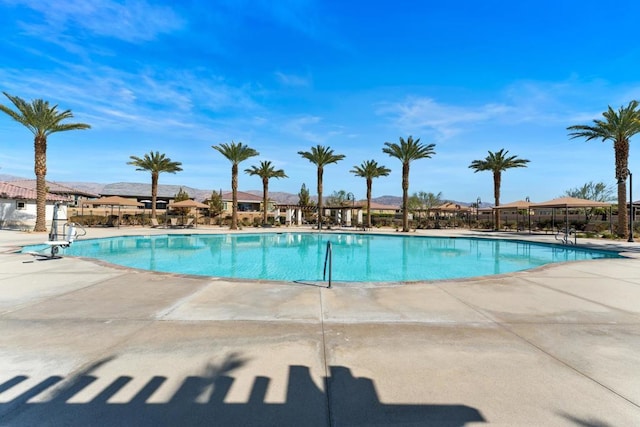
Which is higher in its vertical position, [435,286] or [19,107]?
[19,107]

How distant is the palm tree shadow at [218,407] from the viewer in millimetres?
2211

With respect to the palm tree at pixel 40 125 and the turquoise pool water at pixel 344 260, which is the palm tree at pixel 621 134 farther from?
the palm tree at pixel 40 125

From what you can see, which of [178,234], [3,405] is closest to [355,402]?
[3,405]

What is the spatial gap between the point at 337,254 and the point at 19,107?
2136 cm

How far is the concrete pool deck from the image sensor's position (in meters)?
2.32

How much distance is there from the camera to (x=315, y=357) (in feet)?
10.6

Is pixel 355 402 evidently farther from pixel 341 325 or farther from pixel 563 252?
pixel 563 252

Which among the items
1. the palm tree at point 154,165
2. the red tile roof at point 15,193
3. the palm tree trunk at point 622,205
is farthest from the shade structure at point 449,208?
the red tile roof at point 15,193

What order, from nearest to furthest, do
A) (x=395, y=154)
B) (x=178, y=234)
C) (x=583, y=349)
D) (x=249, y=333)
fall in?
1. (x=583, y=349)
2. (x=249, y=333)
3. (x=178, y=234)
4. (x=395, y=154)

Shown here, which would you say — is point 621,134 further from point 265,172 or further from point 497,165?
point 265,172

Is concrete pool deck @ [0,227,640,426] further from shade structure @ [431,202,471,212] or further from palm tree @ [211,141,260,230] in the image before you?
shade structure @ [431,202,471,212]

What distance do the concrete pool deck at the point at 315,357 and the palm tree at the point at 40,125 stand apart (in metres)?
19.2

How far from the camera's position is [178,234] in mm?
22000

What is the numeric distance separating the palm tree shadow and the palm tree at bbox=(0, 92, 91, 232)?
77.4 ft
